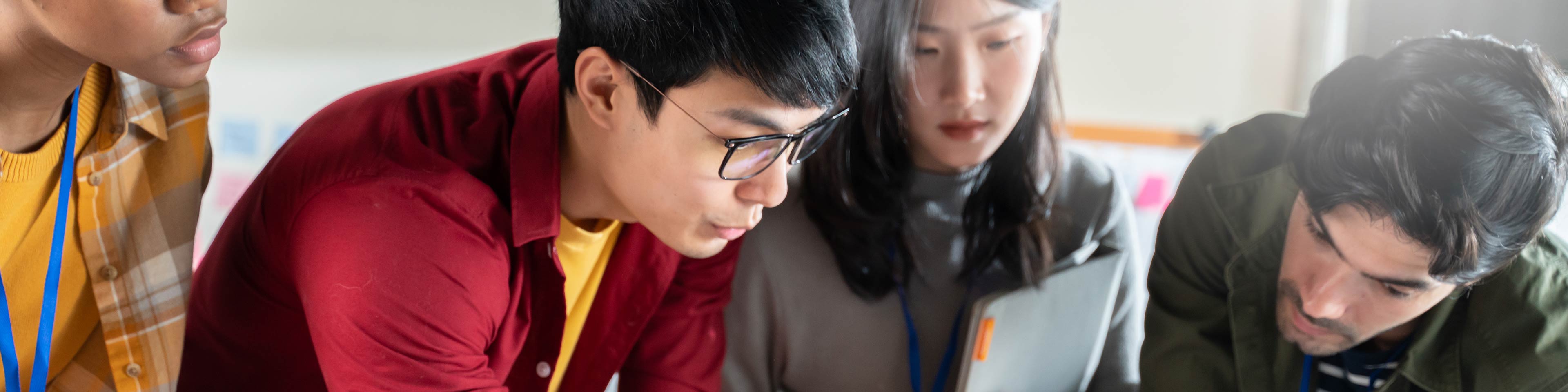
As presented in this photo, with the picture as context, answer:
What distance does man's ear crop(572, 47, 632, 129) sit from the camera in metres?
0.99

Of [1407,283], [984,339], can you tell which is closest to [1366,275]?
[1407,283]

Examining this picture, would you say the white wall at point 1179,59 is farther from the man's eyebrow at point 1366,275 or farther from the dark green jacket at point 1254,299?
the man's eyebrow at point 1366,275

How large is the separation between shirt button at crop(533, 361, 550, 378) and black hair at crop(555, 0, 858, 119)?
0.41 m

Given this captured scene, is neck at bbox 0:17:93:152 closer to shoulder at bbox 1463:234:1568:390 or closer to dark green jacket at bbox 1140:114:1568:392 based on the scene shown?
dark green jacket at bbox 1140:114:1568:392

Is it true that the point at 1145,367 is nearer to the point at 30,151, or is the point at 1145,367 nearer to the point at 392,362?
the point at 392,362

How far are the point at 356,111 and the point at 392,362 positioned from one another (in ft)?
0.87

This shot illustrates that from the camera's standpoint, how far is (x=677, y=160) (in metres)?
1.02

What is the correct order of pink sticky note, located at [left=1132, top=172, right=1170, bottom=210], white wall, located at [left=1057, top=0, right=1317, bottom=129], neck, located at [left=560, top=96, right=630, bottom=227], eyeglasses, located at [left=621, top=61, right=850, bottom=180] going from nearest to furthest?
eyeglasses, located at [left=621, top=61, right=850, bottom=180] < neck, located at [left=560, top=96, right=630, bottom=227] < white wall, located at [left=1057, top=0, right=1317, bottom=129] < pink sticky note, located at [left=1132, top=172, right=1170, bottom=210]

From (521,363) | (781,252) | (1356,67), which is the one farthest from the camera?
(781,252)

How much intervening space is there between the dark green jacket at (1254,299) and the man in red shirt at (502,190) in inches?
22.5

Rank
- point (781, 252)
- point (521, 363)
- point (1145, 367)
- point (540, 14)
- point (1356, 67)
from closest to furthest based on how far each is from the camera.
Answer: point (1356, 67) < point (521, 363) < point (1145, 367) < point (781, 252) < point (540, 14)

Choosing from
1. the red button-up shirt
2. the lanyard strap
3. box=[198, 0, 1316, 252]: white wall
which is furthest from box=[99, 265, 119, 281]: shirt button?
box=[198, 0, 1316, 252]: white wall

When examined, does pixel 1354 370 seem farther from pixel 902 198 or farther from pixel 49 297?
pixel 49 297

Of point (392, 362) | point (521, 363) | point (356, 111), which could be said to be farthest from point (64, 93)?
point (521, 363)
